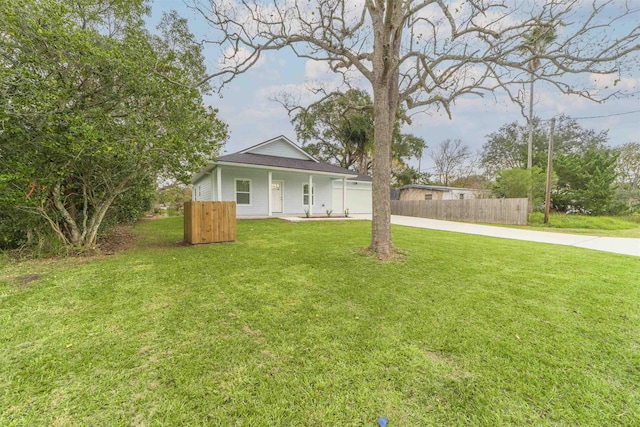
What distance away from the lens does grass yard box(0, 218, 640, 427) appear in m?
1.60

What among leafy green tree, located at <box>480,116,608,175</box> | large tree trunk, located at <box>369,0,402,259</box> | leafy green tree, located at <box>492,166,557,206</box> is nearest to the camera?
large tree trunk, located at <box>369,0,402,259</box>

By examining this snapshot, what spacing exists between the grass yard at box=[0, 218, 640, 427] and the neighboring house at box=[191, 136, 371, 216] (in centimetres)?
897

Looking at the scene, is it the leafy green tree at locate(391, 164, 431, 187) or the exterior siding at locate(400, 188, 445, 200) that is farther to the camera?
the leafy green tree at locate(391, 164, 431, 187)

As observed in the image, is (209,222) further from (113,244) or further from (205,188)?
(205,188)

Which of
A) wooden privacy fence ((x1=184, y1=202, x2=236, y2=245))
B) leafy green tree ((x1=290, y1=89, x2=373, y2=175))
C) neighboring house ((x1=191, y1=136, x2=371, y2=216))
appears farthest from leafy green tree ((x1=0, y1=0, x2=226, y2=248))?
leafy green tree ((x1=290, y1=89, x2=373, y2=175))

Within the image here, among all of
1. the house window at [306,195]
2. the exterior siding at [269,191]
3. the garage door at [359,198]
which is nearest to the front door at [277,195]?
the exterior siding at [269,191]

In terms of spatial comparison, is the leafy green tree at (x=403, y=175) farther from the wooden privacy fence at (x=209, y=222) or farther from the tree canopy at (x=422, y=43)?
the wooden privacy fence at (x=209, y=222)

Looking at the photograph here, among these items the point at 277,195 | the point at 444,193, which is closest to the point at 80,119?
the point at 277,195

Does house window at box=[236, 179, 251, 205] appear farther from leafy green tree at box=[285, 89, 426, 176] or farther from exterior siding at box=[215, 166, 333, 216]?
leafy green tree at box=[285, 89, 426, 176]

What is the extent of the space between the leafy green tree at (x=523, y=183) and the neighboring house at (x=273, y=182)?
35.2 feet

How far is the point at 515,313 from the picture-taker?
2947 mm

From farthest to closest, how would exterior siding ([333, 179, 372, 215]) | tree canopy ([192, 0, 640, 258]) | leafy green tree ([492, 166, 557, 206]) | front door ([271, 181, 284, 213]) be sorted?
exterior siding ([333, 179, 372, 215]), leafy green tree ([492, 166, 557, 206]), front door ([271, 181, 284, 213]), tree canopy ([192, 0, 640, 258])

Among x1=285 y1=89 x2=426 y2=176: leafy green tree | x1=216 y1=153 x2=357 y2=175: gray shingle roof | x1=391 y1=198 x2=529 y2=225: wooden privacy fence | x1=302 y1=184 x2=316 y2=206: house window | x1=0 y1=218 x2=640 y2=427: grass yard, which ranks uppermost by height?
x1=285 y1=89 x2=426 y2=176: leafy green tree

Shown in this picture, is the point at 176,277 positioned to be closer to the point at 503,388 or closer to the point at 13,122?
the point at 13,122
